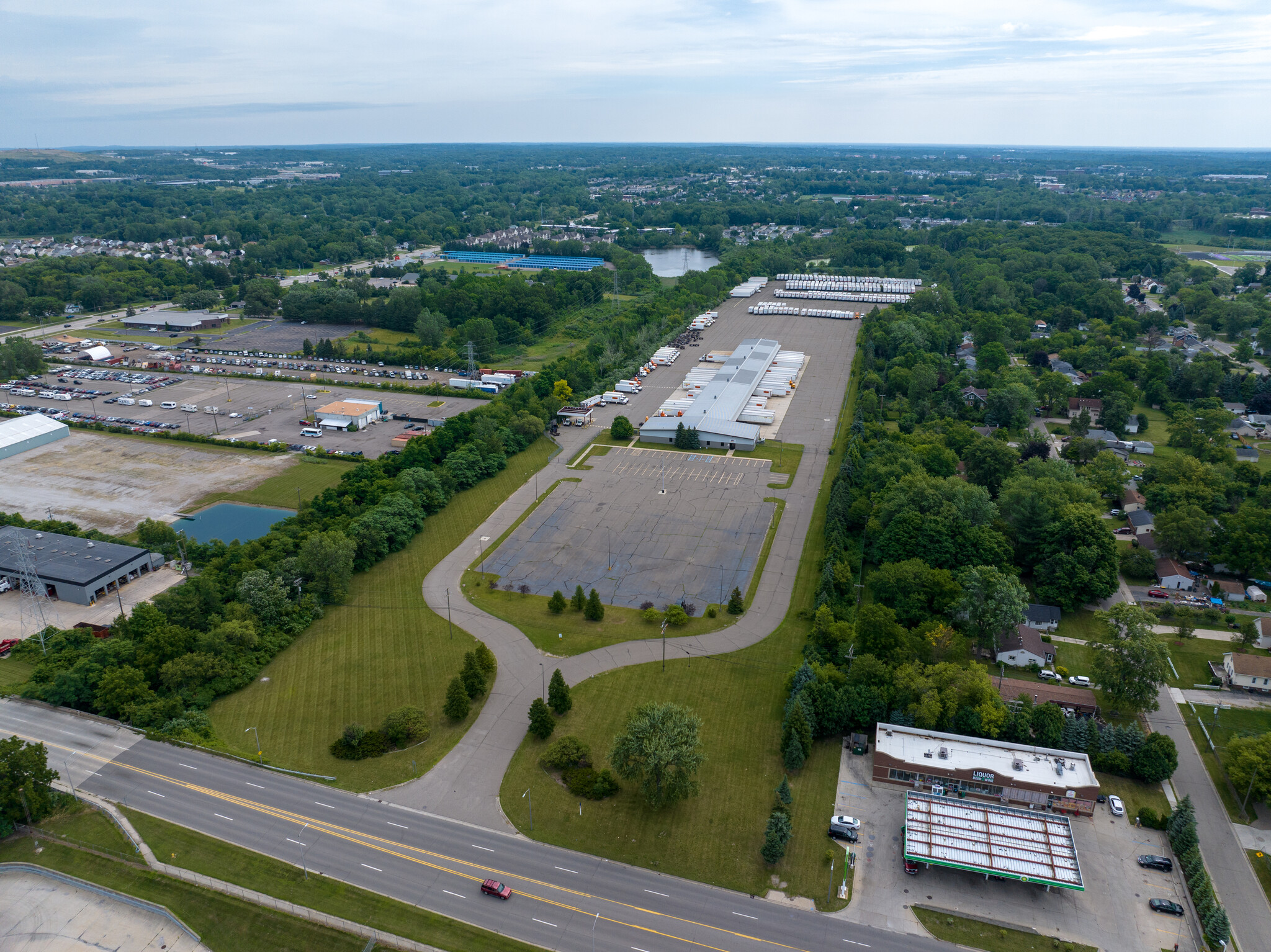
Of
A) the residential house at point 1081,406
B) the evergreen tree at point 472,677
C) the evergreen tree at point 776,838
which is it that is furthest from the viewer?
the residential house at point 1081,406

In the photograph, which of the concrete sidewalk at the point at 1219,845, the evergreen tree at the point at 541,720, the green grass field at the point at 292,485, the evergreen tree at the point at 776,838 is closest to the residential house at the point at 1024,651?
the concrete sidewalk at the point at 1219,845

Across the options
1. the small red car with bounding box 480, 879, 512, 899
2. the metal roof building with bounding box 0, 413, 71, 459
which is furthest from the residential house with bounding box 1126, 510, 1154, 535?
the metal roof building with bounding box 0, 413, 71, 459

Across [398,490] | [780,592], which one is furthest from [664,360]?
[780,592]

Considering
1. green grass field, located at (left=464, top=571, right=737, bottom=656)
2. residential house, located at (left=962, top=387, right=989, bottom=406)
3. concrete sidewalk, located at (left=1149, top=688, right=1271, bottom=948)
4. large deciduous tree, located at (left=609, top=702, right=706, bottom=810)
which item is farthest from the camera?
residential house, located at (left=962, top=387, right=989, bottom=406)

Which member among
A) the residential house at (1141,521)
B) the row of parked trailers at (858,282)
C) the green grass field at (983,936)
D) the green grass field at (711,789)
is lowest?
the green grass field at (983,936)

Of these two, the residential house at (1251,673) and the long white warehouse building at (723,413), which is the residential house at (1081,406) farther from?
the residential house at (1251,673)

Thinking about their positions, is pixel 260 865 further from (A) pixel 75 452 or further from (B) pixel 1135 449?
(B) pixel 1135 449

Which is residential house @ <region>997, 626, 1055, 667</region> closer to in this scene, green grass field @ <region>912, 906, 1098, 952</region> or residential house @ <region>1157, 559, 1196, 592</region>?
residential house @ <region>1157, 559, 1196, 592</region>
